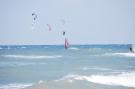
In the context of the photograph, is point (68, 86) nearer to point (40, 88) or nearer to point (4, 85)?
point (40, 88)

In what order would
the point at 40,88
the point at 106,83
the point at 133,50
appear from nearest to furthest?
the point at 40,88 < the point at 106,83 < the point at 133,50

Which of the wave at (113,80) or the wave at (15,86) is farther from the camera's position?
the wave at (113,80)

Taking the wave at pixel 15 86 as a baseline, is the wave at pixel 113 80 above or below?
below

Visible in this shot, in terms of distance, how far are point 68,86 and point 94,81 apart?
2.41 meters

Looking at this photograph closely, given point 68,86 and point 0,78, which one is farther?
point 0,78

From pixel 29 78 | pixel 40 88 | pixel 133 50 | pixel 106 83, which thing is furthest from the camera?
pixel 133 50

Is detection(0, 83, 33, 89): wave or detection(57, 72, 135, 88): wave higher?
detection(0, 83, 33, 89): wave

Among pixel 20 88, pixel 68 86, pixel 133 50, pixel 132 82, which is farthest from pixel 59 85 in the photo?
pixel 133 50

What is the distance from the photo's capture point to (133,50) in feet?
178

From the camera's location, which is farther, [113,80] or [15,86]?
[113,80]

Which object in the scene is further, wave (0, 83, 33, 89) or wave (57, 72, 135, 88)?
wave (57, 72, 135, 88)

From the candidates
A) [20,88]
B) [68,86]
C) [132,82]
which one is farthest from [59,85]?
[132,82]

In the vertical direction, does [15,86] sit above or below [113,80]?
above

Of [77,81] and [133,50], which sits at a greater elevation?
[77,81]
